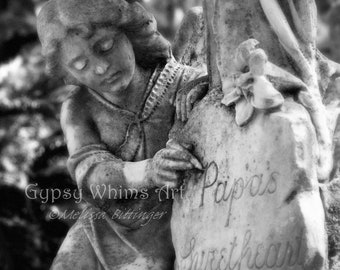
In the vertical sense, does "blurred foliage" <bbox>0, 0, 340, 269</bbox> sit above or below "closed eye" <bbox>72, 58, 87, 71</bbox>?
below

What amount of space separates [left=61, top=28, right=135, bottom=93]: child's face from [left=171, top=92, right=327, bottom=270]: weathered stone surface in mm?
429

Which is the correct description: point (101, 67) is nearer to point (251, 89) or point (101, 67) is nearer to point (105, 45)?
point (105, 45)

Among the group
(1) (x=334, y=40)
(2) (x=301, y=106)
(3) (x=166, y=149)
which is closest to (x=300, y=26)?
(2) (x=301, y=106)

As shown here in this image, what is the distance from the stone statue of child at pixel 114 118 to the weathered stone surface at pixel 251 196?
25cm

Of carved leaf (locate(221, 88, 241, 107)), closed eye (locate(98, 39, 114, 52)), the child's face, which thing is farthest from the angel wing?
carved leaf (locate(221, 88, 241, 107))

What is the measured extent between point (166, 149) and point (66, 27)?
710 mm

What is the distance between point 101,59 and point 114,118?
1.15 feet

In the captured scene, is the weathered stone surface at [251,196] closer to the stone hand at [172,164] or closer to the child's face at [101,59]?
the stone hand at [172,164]

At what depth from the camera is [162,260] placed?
5.07 m

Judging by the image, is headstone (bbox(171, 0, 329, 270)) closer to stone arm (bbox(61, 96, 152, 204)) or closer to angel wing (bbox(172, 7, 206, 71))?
stone arm (bbox(61, 96, 152, 204))

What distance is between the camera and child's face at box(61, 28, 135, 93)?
495 centimetres

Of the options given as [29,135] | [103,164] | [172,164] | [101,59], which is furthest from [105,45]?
[29,135]

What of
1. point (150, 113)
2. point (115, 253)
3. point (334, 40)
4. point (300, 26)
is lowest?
point (334, 40)

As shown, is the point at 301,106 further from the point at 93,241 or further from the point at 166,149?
the point at 93,241
